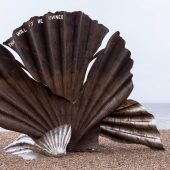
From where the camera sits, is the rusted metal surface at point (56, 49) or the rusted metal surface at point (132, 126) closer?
the rusted metal surface at point (56, 49)

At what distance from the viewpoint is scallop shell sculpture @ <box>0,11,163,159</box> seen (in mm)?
6852

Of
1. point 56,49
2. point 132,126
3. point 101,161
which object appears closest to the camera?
point 101,161

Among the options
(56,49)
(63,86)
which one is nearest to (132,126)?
(63,86)

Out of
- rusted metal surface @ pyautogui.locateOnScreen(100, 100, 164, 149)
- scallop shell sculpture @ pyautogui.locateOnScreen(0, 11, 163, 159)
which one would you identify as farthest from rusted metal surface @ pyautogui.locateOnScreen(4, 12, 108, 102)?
rusted metal surface @ pyautogui.locateOnScreen(100, 100, 164, 149)

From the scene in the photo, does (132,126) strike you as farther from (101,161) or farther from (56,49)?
(56,49)

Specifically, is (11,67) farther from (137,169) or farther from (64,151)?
(137,169)

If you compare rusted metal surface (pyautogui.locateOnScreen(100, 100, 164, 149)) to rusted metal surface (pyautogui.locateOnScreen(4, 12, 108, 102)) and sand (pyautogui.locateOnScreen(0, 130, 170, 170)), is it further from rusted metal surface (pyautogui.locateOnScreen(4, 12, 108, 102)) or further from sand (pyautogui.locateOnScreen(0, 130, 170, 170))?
rusted metal surface (pyautogui.locateOnScreen(4, 12, 108, 102))

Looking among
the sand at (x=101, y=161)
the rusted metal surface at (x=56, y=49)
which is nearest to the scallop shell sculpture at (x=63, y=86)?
the rusted metal surface at (x=56, y=49)

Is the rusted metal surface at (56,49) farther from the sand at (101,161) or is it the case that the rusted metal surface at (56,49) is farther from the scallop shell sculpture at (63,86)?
the sand at (101,161)

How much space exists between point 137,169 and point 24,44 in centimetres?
224

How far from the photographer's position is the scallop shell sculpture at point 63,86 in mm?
6852

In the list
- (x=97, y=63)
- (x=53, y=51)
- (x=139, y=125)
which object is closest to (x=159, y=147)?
(x=139, y=125)

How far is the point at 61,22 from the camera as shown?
7105 millimetres

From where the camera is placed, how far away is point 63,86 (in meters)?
7.05
